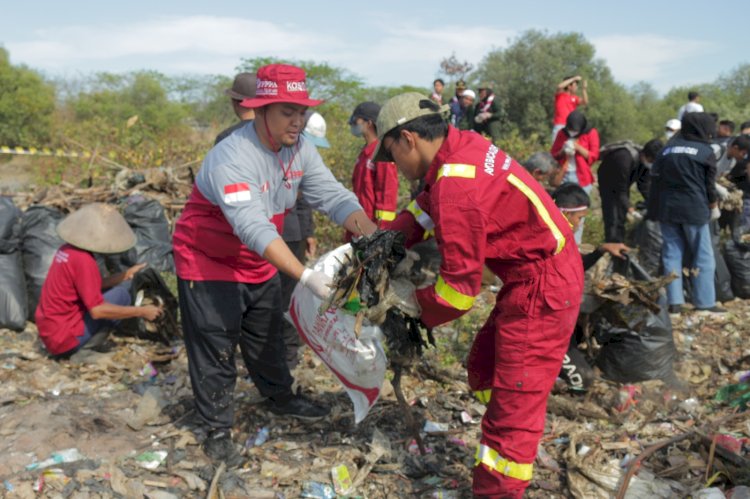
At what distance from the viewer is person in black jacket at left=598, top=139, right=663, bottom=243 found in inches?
286

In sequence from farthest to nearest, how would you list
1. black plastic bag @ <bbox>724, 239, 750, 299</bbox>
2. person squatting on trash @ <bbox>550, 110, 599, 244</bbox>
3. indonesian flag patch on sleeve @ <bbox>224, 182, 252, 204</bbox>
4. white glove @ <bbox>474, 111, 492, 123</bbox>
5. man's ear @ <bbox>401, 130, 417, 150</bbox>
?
white glove @ <bbox>474, 111, 492, 123</bbox>, person squatting on trash @ <bbox>550, 110, 599, 244</bbox>, black plastic bag @ <bbox>724, 239, 750, 299</bbox>, indonesian flag patch on sleeve @ <bbox>224, 182, 252, 204</bbox>, man's ear @ <bbox>401, 130, 417, 150</bbox>

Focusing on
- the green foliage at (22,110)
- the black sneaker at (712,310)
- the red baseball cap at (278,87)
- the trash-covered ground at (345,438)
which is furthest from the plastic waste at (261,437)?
the green foliage at (22,110)

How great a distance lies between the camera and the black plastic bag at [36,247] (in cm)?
570

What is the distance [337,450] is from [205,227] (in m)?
1.44

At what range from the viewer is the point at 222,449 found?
3.45 meters

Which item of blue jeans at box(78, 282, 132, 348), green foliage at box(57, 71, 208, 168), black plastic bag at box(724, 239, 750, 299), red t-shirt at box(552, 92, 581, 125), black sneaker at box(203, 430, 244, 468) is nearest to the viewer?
black sneaker at box(203, 430, 244, 468)

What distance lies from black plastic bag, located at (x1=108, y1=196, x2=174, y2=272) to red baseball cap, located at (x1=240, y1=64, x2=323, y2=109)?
12.4 feet

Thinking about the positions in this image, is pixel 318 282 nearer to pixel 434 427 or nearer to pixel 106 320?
pixel 434 427

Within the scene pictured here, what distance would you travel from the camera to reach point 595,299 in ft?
13.1

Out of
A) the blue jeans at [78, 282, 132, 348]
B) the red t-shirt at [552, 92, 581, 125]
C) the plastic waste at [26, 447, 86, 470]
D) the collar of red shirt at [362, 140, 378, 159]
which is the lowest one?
the plastic waste at [26, 447, 86, 470]

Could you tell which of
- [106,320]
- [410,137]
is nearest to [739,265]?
[410,137]

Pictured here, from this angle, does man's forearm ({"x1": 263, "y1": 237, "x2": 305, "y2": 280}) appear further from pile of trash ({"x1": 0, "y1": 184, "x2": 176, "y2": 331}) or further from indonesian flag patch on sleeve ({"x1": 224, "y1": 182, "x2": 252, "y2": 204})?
pile of trash ({"x1": 0, "y1": 184, "x2": 176, "y2": 331})

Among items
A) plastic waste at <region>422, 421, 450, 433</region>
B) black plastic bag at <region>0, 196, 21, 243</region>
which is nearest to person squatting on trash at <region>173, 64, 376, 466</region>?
plastic waste at <region>422, 421, 450, 433</region>

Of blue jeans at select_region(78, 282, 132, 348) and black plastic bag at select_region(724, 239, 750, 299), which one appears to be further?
black plastic bag at select_region(724, 239, 750, 299)
